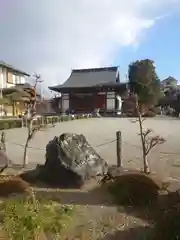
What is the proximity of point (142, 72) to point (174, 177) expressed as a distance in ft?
124

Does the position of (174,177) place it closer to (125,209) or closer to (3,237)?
(125,209)

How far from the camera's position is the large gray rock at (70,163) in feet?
22.7

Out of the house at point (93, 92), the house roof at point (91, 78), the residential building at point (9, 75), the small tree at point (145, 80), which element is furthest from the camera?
the house roof at point (91, 78)

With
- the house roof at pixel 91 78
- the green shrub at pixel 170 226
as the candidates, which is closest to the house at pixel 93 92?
the house roof at pixel 91 78

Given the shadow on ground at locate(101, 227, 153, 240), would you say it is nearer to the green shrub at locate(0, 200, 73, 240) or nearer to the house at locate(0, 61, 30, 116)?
the green shrub at locate(0, 200, 73, 240)

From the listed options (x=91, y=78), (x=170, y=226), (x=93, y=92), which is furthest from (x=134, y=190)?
(x=91, y=78)

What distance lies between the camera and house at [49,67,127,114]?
40.6 meters

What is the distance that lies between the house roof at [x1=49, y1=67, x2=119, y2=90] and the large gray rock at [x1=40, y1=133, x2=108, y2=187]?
1333 inches

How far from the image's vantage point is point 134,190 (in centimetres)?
593

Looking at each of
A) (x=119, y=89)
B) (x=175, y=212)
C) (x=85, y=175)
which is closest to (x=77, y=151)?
(x=85, y=175)

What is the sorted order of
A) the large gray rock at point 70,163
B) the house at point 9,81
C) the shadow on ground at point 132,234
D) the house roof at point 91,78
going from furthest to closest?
the house roof at point 91,78
the house at point 9,81
the large gray rock at point 70,163
the shadow on ground at point 132,234

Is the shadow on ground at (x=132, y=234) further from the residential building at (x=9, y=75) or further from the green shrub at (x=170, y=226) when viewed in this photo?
the residential building at (x=9, y=75)

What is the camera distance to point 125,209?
550 centimetres

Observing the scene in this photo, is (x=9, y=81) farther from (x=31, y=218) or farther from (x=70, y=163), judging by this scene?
(x=31, y=218)
